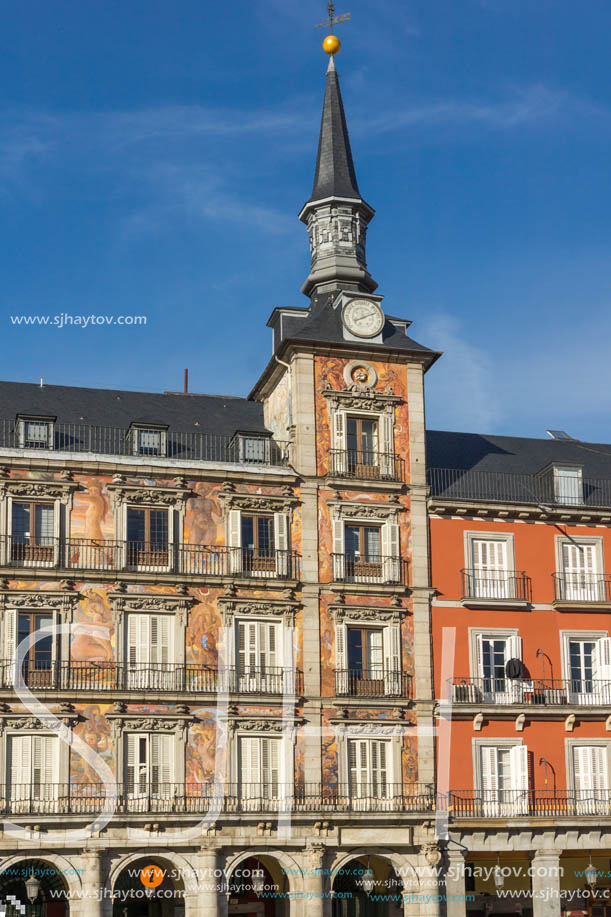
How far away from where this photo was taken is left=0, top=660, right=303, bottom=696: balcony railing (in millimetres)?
49938

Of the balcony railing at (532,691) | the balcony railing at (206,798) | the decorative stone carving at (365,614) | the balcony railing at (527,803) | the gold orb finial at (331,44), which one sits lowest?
the balcony railing at (527,803)

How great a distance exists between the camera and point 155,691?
167 feet

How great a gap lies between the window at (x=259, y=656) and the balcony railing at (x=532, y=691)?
7.14m

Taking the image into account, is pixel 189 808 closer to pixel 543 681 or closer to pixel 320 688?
pixel 320 688

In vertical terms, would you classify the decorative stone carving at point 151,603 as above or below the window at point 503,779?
above

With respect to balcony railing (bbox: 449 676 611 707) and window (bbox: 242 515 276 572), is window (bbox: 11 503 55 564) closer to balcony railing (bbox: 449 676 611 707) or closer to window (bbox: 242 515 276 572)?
window (bbox: 242 515 276 572)

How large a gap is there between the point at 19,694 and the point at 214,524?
9.91 meters

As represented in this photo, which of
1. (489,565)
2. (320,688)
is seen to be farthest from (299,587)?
(489,565)

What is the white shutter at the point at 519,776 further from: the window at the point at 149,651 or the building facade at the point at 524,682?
the window at the point at 149,651

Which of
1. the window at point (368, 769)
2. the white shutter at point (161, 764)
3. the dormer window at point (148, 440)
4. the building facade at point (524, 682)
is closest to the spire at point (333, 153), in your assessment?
the building facade at point (524, 682)

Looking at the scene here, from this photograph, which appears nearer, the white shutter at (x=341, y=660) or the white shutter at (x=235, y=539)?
the white shutter at (x=341, y=660)

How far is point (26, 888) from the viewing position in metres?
50.0

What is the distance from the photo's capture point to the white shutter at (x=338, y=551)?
178ft

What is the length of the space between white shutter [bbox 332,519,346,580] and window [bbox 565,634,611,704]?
10.00m
